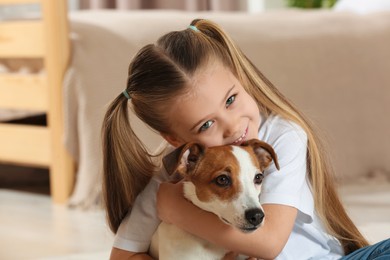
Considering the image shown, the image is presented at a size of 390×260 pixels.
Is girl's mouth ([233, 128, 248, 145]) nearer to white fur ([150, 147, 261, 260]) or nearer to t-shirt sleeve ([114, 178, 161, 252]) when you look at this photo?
→ white fur ([150, 147, 261, 260])

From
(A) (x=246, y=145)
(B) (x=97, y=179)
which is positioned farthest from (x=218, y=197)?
(B) (x=97, y=179)

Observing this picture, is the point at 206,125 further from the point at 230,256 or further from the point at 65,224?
the point at 65,224

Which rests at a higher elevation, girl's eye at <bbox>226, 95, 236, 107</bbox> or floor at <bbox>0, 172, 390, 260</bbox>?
girl's eye at <bbox>226, 95, 236, 107</bbox>

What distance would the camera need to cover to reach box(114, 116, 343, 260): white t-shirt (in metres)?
1.39

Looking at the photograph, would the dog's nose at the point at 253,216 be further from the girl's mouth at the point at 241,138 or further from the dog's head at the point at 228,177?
the girl's mouth at the point at 241,138

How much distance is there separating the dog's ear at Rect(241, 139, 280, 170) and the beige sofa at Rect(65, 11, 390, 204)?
1.71 metres

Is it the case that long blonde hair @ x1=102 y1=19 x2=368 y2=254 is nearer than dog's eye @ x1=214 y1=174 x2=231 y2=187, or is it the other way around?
dog's eye @ x1=214 y1=174 x2=231 y2=187

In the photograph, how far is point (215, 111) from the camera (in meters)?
1.36

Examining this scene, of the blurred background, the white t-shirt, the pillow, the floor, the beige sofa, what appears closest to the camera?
the white t-shirt

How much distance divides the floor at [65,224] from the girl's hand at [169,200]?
73 centimetres

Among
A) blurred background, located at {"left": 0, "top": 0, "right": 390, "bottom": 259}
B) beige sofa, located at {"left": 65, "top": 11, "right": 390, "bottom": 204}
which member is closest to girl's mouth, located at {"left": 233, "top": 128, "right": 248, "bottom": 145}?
blurred background, located at {"left": 0, "top": 0, "right": 390, "bottom": 259}

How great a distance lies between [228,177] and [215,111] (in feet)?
0.58

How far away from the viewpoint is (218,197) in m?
1.23

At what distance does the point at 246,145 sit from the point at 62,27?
181cm
